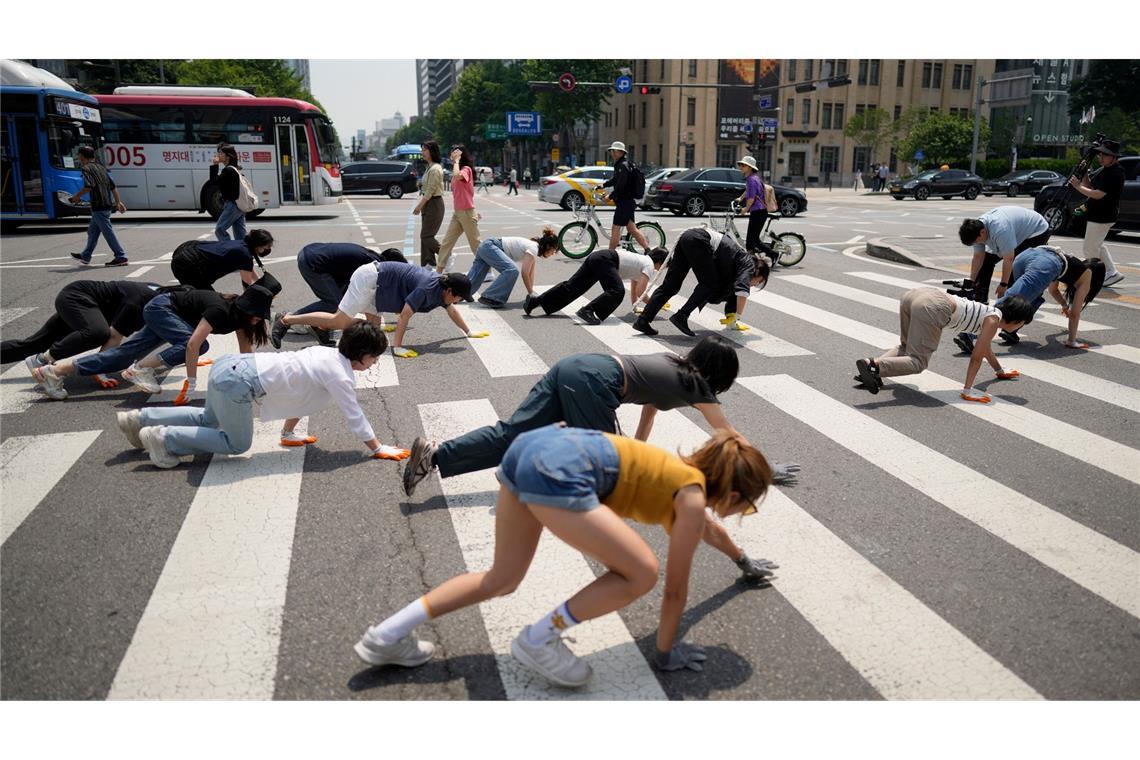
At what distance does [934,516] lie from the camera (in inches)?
190

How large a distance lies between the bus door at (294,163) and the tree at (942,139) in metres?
46.2

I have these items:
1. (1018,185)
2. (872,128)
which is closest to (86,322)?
(1018,185)

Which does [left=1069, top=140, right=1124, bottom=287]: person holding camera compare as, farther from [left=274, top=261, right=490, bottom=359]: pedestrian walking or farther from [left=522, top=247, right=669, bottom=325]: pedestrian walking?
[left=274, top=261, right=490, bottom=359]: pedestrian walking

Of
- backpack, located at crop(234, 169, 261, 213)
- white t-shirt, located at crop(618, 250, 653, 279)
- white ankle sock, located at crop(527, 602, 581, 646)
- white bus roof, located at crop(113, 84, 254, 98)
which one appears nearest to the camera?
white ankle sock, located at crop(527, 602, 581, 646)

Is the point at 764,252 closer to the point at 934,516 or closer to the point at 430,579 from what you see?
the point at 934,516

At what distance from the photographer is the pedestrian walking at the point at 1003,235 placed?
8.77 metres

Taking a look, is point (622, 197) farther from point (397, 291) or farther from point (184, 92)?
point (184, 92)

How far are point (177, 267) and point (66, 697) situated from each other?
4979 millimetres

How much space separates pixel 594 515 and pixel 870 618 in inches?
64.8

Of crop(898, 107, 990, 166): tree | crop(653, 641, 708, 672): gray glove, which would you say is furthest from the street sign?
crop(653, 641, 708, 672): gray glove

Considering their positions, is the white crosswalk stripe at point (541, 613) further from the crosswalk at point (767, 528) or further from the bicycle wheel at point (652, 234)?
the bicycle wheel at point (652, 234)

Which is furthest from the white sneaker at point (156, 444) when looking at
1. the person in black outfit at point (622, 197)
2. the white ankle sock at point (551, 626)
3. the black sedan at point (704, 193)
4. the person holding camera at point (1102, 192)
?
the black sedan at point (704, 193)

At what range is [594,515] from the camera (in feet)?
9.39

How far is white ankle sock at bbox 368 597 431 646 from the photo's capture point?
315 cm
